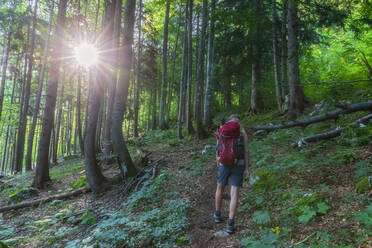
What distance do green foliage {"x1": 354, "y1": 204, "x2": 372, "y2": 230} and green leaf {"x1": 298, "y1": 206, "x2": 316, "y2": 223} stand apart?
549 mm

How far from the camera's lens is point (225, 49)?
1286 centimetres

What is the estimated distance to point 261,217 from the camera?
12.8ft

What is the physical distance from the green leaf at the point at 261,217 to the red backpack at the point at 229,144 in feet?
3.40

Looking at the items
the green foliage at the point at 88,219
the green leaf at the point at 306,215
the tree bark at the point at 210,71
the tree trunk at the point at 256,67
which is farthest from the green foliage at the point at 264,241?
the tree trunk at the point at 256,67

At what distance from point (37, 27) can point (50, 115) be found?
30.5ft

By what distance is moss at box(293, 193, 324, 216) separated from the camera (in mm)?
3638

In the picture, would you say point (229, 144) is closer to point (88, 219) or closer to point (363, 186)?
point (363, 186)

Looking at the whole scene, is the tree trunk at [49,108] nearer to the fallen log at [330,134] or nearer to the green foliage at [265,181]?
the green foliage at [265,181]

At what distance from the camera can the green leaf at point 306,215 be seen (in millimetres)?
3344

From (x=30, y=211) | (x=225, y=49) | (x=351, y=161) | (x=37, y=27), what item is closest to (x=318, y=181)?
(x=351, y=161)

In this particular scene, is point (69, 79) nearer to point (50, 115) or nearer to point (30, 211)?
point (50, 115)

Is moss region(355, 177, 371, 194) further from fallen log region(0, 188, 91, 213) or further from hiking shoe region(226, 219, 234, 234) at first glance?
fallen log region(0, 188, 91, 213)

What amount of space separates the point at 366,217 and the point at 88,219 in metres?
5.46

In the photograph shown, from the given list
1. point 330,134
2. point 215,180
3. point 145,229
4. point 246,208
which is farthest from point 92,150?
point 330,134
